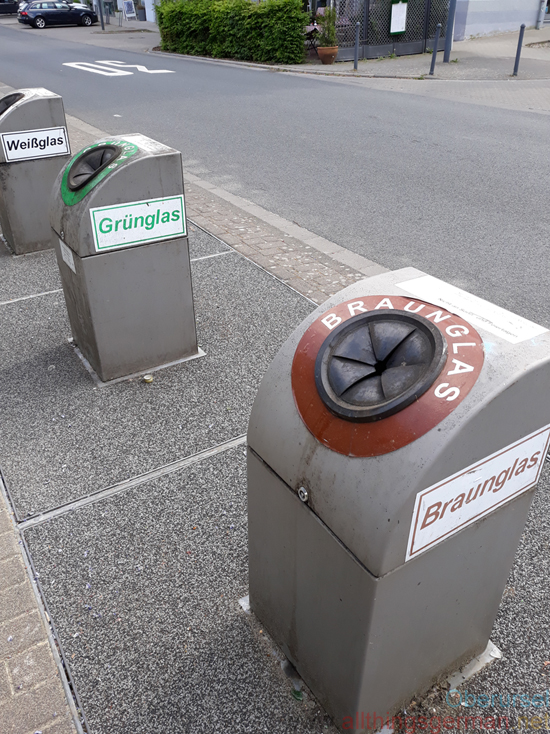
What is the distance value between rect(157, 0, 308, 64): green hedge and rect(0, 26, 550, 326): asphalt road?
3.99 meters

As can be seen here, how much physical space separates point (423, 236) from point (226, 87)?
11.8m

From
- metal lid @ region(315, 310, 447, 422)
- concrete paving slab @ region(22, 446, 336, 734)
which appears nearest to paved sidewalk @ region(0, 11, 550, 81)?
concrete paving slab @ region(22, 446, 336, 734)

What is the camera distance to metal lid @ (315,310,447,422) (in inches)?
62.5

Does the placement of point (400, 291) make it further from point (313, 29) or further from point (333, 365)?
point (313, 29)

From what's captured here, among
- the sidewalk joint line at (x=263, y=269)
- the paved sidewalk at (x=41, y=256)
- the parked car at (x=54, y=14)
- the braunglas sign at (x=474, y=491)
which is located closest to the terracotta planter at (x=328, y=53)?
the paved sidewalk at (x=41, y=256)

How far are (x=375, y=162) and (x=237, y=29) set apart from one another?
15535 mm

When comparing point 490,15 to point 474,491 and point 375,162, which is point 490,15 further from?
point 474,491

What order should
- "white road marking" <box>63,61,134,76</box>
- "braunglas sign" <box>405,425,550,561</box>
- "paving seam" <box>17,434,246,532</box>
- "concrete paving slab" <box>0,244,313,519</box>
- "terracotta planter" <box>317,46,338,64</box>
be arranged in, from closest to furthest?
1. "braunglas sign" <box>405,425,550,561</box>
2. "paving seam" <box>17,434,246,532</box>
3. "concrete paving slab" <box>0,244,313,519</box>
4. "white road marking" <box>63,61,134,76</box>
5. "terracotta planter" <box>317,46,338,64</box>

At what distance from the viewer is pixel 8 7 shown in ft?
145

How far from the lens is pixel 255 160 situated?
9492 mm

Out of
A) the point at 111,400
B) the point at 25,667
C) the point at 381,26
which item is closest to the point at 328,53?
the point at 381,26

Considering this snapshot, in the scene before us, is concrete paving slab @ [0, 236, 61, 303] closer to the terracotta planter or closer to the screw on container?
the screw on container

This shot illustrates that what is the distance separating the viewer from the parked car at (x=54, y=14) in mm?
34969

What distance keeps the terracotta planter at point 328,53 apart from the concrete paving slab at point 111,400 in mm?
17664
